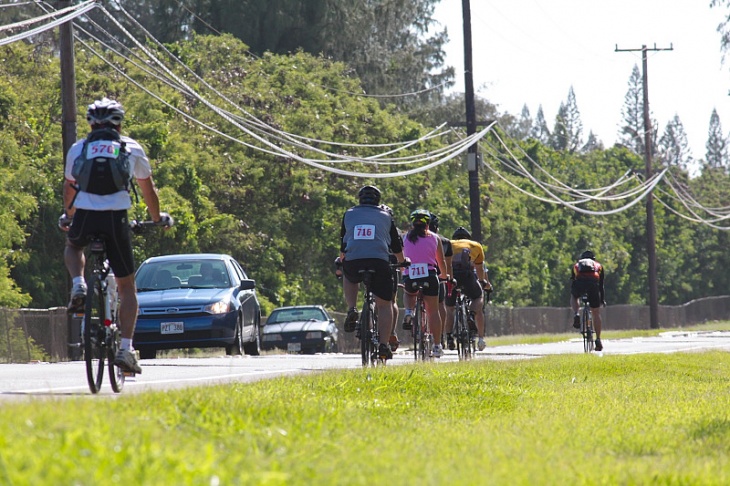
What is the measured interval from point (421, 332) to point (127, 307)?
735 cm

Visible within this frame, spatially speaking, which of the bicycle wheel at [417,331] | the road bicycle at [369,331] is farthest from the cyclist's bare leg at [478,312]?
the road bicycle at [369,331]

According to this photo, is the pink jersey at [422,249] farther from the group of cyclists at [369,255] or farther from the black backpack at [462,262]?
the black backpack at [462,262]

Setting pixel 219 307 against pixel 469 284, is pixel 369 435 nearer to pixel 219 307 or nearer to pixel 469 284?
pixel 469 284

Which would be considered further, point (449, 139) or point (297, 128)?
Result: point (449, 139)

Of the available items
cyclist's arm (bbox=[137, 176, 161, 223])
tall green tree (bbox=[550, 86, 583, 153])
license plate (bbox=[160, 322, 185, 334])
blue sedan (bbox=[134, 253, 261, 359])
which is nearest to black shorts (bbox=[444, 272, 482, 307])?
blue sedan (bbox=[134, 253, 261, 359])

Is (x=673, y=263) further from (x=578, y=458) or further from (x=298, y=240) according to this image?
(x=578, y=458)

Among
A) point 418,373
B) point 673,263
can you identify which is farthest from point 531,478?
point 673,263

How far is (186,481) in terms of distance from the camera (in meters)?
4.54

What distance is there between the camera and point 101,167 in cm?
861

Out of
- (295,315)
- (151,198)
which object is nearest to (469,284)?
(151,198)

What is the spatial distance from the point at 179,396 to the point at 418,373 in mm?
4168

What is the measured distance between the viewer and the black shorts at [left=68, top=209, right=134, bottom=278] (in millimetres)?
8734

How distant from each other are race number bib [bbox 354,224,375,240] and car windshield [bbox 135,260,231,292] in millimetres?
6912

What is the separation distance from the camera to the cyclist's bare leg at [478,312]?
61.2 ft
